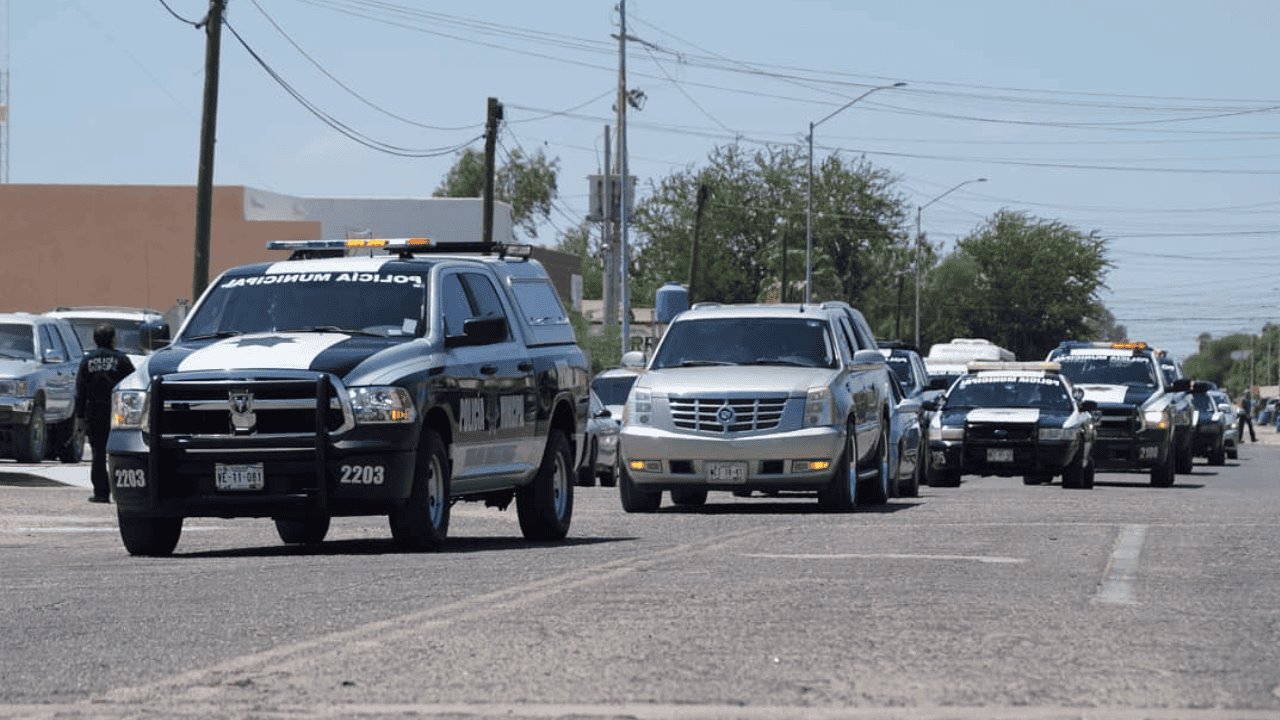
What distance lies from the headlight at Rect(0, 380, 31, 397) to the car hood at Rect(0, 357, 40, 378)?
0.12m

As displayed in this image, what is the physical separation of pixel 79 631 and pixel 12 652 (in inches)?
28.0

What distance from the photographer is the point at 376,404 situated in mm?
14367

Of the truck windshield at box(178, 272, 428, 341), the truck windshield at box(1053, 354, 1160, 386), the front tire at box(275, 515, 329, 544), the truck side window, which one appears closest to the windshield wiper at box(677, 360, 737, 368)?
the front tire at box(275, 515, 329, 544)

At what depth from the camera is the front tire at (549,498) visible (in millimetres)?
16594

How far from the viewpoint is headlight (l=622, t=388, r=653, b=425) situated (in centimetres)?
2153

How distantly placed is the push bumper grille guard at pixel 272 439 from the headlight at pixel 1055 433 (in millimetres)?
18101

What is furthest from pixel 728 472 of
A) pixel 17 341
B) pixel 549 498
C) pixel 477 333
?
pixel 17 341

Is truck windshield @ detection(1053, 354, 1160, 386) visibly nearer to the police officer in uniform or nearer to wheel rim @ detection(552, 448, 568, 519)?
the police officer in uniform

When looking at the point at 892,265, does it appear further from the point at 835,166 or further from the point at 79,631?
the point at 79,631

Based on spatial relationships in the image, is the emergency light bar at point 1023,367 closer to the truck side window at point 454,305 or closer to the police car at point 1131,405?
the police car at point 1131,405

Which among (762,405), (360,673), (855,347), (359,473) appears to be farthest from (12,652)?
(855,347)

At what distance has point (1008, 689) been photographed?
798 cm

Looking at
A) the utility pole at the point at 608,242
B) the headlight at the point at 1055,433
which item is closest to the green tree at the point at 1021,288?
the utility pole at the point at 608,242

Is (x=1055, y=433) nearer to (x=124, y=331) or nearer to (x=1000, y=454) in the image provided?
(x=1000, y=454)
